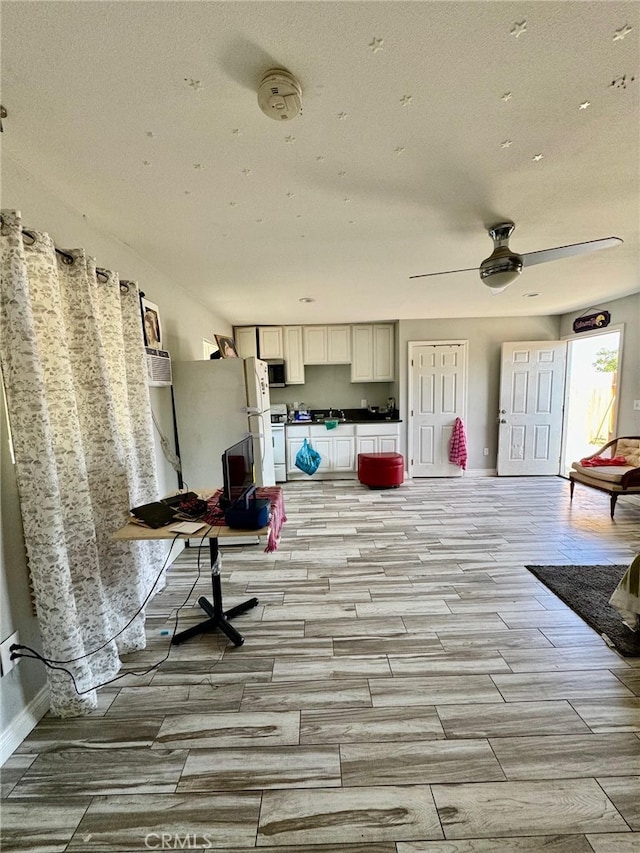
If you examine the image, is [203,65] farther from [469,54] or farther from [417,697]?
[417,697]

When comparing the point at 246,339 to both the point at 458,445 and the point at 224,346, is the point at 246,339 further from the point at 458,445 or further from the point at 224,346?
the point at 458,445

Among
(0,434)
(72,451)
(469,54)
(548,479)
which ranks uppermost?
(469,54)

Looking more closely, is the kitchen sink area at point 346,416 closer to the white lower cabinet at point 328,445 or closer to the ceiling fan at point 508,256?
the white lower cabinet at point 328,445

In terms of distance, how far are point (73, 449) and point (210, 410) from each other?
5.25 feet

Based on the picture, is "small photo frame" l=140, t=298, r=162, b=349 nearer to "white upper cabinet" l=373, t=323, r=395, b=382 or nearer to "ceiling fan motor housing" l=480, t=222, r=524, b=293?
"ceiling fan motor housing" l=480, t=222, r=524, b=293

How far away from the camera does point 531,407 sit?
5.32 m

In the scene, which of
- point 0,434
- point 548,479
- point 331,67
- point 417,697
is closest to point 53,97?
point 331,67

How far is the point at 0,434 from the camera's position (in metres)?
1.38

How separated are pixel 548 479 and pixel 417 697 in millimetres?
4822

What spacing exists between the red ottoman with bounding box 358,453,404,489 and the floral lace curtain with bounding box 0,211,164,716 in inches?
130

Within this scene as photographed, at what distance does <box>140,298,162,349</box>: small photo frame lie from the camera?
2.55 m

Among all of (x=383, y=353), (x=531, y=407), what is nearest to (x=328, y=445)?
(x=383, y=353)

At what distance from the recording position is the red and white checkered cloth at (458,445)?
5.33 metres

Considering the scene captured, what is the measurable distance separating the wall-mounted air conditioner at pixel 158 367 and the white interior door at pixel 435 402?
367 centimetres
